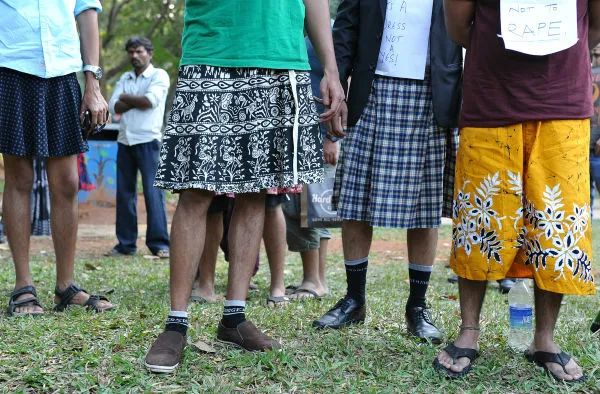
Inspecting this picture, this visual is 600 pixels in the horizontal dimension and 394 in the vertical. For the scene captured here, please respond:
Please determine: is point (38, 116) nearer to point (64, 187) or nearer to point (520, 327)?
point (64, 187)

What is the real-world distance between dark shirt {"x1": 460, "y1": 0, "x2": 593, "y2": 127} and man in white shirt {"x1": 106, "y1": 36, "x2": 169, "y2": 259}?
17.6 ft

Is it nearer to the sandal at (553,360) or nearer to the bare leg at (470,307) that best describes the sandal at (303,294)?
the bare leg at (470,307)

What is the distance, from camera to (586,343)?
3.68 meters

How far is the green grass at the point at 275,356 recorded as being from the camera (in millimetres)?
2932

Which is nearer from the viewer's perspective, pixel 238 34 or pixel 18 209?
pixel 238 34

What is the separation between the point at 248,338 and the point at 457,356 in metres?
0.91

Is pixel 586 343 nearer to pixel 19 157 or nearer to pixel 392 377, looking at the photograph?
pixel 392 377

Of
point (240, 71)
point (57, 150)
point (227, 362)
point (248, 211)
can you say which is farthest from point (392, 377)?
point (57, 150)

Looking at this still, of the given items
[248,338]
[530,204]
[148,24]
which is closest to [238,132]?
[248,338]

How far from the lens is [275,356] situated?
3178mm

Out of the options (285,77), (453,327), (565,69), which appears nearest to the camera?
(565,69)

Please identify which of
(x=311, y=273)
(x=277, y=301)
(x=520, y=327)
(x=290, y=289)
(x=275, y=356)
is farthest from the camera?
(x=290, y=289)

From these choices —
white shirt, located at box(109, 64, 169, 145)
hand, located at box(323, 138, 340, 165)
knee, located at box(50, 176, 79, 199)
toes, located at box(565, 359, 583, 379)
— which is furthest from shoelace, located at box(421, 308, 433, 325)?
white shirt, located at box(109, 64, 169, 145)

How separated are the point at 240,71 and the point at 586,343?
2.17 metres
